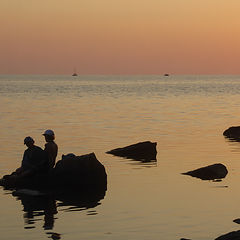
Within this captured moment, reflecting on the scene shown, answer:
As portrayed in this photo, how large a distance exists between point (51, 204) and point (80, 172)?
2.94 meters

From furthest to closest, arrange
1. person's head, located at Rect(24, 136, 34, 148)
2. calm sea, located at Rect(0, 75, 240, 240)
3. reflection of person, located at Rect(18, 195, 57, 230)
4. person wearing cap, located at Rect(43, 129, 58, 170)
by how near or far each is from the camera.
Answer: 1. person wearing cap, located at Rect(43, 129, 58, 170)
2. person's head, located at Rect(24, 136, 34, 148)
3. reflection of person, located at Rect(18, 195, 57, 230)
4. calm sea, located at Rect(0, 75, 240, 240)

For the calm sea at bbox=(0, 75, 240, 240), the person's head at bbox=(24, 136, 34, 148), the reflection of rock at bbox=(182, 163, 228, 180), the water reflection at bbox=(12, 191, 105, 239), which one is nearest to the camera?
the calm sea at bbox=(0, 75, 240, 240)

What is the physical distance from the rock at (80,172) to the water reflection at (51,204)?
23.6 inches

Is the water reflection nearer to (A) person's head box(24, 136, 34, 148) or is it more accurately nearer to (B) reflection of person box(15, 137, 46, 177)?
(B) reflection of person box(15, 137, 46, 177)

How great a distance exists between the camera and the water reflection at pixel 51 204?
22.0 metres

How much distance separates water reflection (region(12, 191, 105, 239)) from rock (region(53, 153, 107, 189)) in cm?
60

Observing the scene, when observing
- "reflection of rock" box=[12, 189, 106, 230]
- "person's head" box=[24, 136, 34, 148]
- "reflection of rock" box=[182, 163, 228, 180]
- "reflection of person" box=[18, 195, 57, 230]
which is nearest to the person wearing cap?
"person's head" box=[24, 136, 34, 148]

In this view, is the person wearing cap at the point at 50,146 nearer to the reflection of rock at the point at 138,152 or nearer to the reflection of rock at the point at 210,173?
the reflection of rock at the point at 210,173

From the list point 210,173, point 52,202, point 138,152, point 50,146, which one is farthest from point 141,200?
point 138,152

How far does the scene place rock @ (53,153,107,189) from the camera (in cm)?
2670

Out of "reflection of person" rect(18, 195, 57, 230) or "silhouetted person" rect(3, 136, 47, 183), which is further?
"silhouetted person" rect(3, 136, 47, 183)

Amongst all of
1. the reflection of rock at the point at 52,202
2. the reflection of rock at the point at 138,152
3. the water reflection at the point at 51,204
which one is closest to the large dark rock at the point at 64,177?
the reflection of rock at the point at 52,202

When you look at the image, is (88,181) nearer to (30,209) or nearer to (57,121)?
(30,209)

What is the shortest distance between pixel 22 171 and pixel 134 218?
20.9 ft
